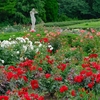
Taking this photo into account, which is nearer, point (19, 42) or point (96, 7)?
point (19, 42)

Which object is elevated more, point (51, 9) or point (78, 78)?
point (78, 78)

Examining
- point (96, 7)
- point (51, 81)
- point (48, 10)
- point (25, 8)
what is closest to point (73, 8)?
point (96, 7)

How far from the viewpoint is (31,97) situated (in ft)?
17.8

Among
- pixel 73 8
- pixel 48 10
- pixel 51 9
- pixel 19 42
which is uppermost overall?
pixel 19 42

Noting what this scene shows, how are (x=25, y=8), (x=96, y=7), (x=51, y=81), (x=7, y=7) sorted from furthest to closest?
(x=96, y=7), (x=25, y=8), (x=7, y=7), (x=51, y=81)

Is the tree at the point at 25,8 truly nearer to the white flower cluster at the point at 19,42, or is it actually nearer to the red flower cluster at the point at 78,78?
the white flower cluster at the point at 19,42

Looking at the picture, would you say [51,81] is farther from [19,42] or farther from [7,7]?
[7,7]

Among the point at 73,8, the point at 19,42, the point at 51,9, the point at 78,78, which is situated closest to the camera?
the point at 78,78

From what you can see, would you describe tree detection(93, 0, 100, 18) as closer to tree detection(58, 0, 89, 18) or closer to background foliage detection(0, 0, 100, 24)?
→ background foliage detection(0, 0, 100, 24)

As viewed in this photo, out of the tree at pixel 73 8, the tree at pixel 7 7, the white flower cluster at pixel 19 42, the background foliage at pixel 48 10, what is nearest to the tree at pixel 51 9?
the background foliage at pixel 48 10

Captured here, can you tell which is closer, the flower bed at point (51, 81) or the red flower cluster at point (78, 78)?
the flower bed at point (51, 81)

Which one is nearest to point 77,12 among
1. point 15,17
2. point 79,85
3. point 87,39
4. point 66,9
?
point 66,9

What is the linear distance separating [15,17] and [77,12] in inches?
421

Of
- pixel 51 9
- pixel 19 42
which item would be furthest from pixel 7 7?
pixel 19 42
